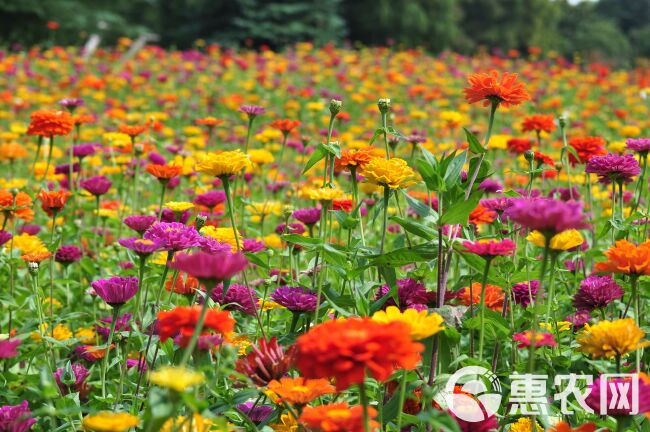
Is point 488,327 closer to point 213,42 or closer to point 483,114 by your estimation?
point 483,114

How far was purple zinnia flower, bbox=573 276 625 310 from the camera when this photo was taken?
166 cm

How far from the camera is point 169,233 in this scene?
141 centimetres

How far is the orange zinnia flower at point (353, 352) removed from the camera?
923 millimetres

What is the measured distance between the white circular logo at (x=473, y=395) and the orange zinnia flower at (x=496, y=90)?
606mm

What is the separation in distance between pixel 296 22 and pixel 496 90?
42.8ft

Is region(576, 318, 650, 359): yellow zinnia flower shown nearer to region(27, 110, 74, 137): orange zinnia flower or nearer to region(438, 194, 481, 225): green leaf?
region(438, 194, 481, 225): green leaf

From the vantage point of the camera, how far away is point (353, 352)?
930mm

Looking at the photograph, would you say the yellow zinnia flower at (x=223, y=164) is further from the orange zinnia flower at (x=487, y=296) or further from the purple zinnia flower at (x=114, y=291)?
the orange zinnia flower at (x=487, y=296)

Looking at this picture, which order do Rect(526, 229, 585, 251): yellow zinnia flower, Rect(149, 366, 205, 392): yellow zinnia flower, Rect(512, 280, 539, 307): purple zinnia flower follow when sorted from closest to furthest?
1. Rect(149, 366, 205, 392): yellow zinnia flower
2. Rect(526, 229, 585, 251): yellow zinnia flower
3. Rect(512, 280, 539, 307): purple zinnia flower

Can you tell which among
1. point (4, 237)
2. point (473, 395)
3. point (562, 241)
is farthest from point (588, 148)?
point (4, 237)

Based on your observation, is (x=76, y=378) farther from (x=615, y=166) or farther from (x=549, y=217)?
(x=615, y=166)

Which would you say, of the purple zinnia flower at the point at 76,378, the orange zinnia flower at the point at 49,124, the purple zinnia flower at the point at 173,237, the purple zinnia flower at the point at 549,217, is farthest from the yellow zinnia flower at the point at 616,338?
the orange zinnia flower at the point at 49,124

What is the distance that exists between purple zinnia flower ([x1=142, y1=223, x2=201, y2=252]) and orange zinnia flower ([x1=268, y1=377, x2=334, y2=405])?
0.37 metres

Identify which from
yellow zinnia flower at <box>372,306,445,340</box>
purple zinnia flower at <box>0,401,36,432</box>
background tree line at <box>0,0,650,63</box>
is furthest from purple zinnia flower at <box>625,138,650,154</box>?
background tree line at <box>0,0,650,63</box>
